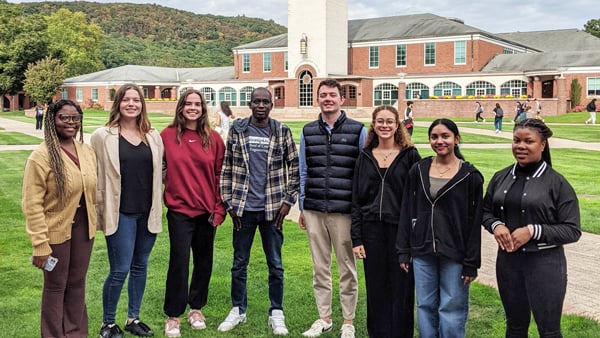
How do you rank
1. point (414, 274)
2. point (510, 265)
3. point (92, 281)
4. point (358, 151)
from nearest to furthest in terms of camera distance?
point (510, 265), point (414, 274), point (358, 151), point (92, 281)

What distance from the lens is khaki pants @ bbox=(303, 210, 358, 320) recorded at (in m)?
5.40

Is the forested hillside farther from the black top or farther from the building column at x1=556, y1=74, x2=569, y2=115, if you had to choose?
the black top

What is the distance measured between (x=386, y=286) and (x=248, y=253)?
1337mm

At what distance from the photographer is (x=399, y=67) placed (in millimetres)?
56781

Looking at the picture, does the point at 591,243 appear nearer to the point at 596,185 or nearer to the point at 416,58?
the point at 596,185

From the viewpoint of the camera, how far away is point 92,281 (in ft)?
23.1

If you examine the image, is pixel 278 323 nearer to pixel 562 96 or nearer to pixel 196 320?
pixel 196 320

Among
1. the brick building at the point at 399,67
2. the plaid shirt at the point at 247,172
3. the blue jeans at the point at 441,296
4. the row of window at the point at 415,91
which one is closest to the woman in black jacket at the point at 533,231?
the blue jeans at the point at 441,296

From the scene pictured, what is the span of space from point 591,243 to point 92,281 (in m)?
6.79

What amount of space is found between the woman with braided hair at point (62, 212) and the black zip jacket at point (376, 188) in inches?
81.8

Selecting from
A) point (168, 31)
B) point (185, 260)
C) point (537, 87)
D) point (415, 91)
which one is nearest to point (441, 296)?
point (185, 260)

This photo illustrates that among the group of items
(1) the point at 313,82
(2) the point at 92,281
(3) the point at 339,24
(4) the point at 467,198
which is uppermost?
(3) the point at 339,24

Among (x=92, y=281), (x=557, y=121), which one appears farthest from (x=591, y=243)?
(x=557, y=121)

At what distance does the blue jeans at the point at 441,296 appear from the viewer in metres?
4.48
